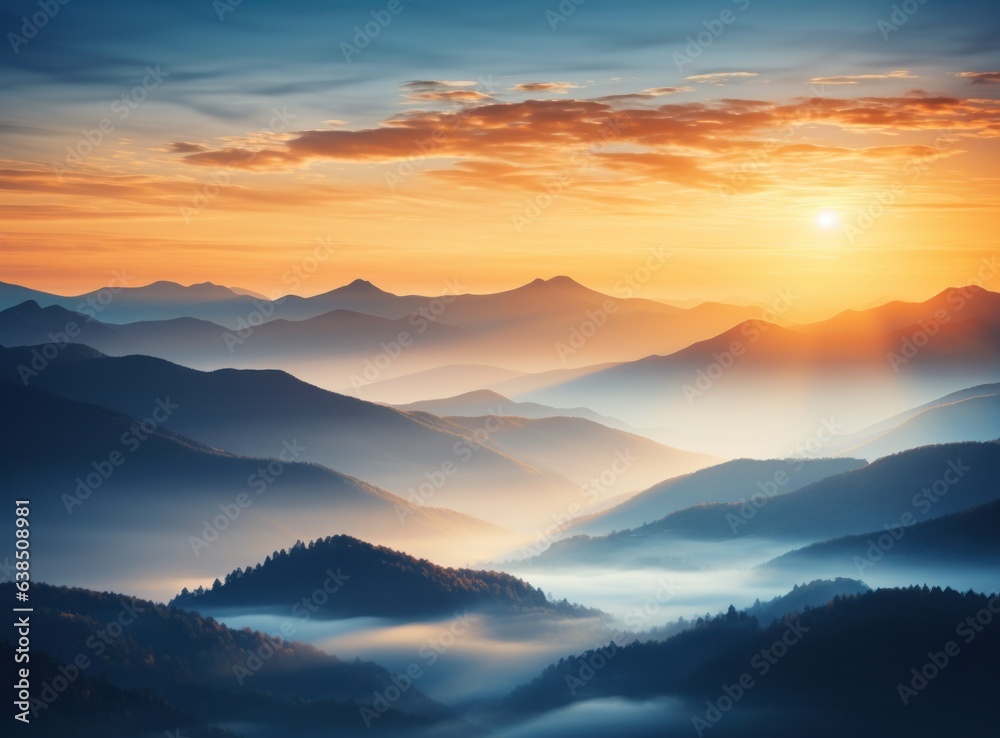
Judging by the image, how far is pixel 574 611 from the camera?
7441 inches

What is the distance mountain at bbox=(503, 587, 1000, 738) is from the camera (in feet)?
395

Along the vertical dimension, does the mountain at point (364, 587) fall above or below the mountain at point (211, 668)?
above

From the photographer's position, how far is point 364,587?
177m

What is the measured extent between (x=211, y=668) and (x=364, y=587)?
1726 inches

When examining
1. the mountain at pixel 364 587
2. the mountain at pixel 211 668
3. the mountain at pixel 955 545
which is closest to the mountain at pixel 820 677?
the mountain at pixel 211 668

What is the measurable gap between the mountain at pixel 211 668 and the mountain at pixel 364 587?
29015mm

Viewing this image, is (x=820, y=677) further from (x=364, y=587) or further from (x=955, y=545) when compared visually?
(x=364, y=587)

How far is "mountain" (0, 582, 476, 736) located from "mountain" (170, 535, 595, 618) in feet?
95.2

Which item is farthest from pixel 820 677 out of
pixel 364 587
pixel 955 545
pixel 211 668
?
pixel 364 587

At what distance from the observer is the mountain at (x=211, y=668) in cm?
12456

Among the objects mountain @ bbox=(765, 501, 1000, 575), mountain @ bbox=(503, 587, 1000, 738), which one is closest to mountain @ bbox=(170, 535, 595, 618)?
mountain @ bbox=(503, 587, 1000, 738)

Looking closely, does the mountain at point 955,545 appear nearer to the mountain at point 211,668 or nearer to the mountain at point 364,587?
the mountain at point 364,587

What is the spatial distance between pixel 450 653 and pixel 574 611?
3607cm

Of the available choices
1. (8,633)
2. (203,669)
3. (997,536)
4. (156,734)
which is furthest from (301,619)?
(997,536)
